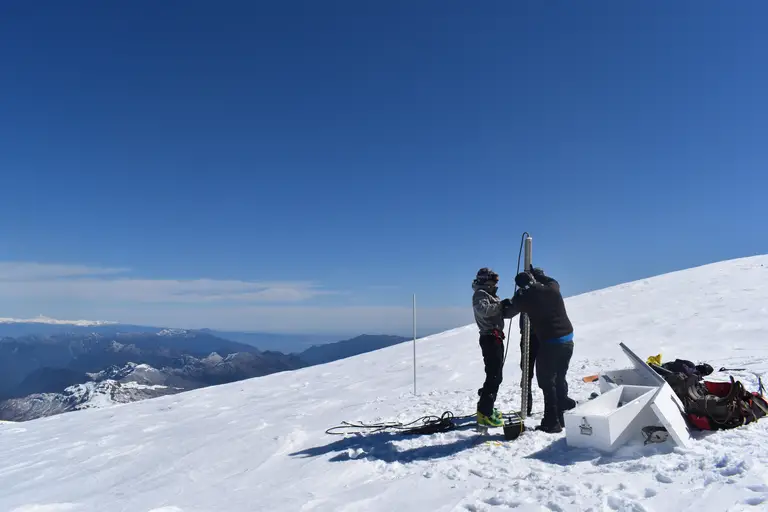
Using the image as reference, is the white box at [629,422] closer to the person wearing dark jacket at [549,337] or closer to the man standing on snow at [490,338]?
the person wearing dark jacket at [549,337]

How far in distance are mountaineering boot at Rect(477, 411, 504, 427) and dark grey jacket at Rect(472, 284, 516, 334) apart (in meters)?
1.27

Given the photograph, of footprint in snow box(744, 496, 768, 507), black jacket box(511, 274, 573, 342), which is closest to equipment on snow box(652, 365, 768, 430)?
black jacket box(511, 274, 573, 342)

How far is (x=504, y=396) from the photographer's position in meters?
9.41

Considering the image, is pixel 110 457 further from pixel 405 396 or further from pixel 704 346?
pixel 704 346

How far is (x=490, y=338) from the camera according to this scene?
22.1ft

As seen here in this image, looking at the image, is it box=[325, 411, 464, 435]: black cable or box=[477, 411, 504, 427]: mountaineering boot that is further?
box=[325, 411, 464, 435]: black cable

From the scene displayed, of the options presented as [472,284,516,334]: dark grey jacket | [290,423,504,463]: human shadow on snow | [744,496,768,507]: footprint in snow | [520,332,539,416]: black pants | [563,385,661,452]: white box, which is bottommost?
[290,423,504,463]: human shadow on snow

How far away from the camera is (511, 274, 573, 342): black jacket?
643cm

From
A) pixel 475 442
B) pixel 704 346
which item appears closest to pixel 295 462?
pixel 475 442

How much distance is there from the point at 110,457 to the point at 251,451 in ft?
10.00

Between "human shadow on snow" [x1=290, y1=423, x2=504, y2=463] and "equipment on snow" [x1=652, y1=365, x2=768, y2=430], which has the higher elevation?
"equipment on snow" [x1=652, y1=365, x2=768, y2=430]

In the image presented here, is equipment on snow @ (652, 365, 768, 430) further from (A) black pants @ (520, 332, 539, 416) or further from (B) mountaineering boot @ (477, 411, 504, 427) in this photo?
(B) mountaineering boot @ (477, 411, 504, 427)

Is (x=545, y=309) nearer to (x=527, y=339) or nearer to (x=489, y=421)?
(x=527, y=339)

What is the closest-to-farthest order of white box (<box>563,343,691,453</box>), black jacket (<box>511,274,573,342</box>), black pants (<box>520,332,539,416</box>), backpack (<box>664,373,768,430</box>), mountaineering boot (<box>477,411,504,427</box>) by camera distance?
white box (<box>563,343,691,453</box>) < backpack (<box>664,373,768,430</box>) < black jacket (<box>511,274,573,342</box>) < mountaineering boot (<box>477,411,504,427</box>) < black pants (<box>520,332,539,416</box>)
